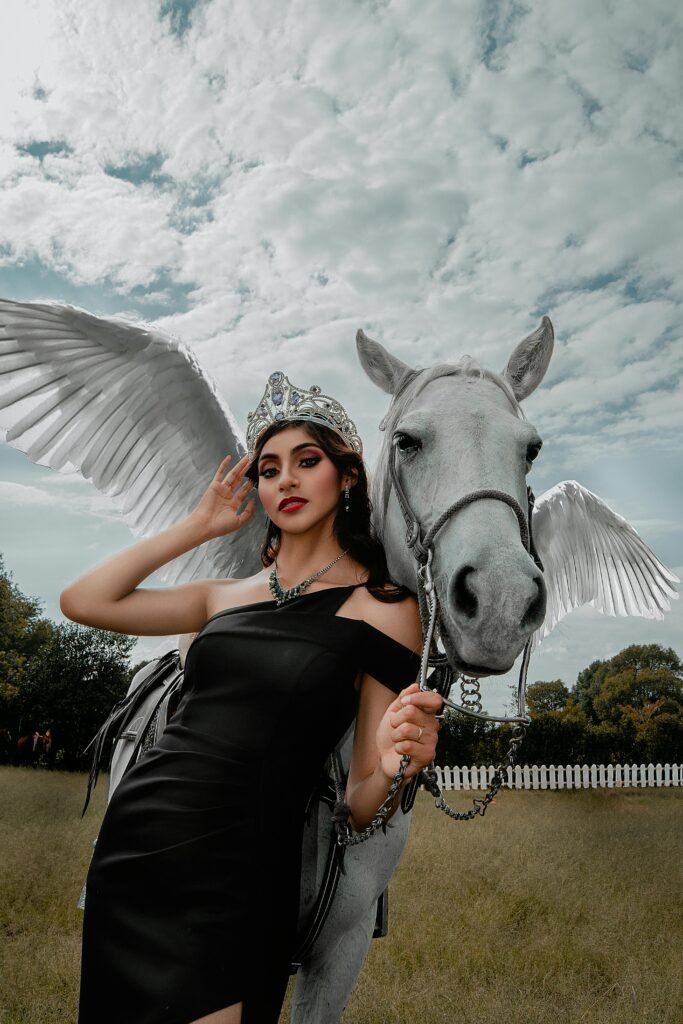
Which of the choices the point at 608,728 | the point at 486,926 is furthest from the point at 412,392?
the point at 608,728

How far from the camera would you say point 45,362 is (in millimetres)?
2559

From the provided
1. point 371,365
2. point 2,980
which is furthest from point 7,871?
point 371,365

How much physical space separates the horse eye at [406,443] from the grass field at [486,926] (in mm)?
4357

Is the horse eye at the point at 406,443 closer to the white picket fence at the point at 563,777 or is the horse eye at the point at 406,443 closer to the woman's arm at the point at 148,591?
the woman's arm at the point at 148,591

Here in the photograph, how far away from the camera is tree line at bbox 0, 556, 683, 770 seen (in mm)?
18016

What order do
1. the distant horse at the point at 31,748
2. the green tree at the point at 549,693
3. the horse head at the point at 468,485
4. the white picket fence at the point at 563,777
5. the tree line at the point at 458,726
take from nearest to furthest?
the horse head at the point at 468,485 < the white picket fence at the point at 563,777 < the tree line at the point at 458,726 < the distant horse at the point at 31,748 < the green tree at the point at 549,693

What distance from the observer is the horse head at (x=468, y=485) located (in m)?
1.31

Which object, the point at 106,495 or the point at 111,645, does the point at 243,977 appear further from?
the point at 111,645

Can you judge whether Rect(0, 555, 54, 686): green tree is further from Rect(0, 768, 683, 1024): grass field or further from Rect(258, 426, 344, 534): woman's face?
Rect(258, 426, 344, 534): woman's face

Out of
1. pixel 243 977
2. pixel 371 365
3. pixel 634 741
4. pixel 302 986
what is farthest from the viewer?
pixel 634 741

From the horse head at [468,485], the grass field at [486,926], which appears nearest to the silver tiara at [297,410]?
the horse head at [468,485]

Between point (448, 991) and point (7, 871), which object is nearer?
point (448, 991)

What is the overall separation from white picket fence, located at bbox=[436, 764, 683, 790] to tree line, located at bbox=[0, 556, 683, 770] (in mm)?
263

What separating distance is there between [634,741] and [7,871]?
650 inches
